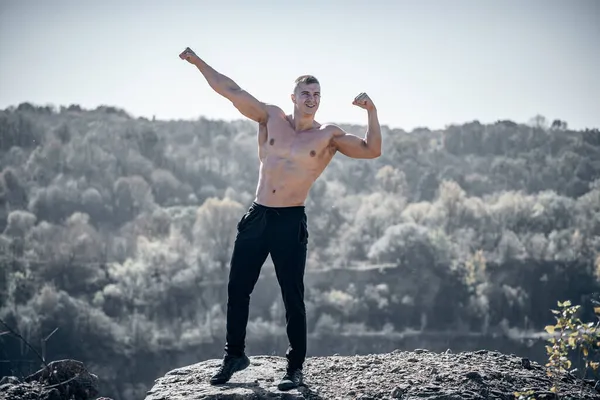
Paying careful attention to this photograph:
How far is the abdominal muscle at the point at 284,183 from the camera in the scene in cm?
740

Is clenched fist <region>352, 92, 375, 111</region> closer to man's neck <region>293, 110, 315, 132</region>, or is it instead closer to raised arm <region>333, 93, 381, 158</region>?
raised arm <region>333, 93, 381, 158</region>

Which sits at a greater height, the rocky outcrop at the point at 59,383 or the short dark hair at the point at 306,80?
the short dark hair at the point at 306,80

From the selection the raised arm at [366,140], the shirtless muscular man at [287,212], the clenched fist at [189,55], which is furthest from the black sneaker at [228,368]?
the clenched fist at [189,55]

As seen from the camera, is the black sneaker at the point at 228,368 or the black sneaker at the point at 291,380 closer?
the black sneaker at the point at 291,380

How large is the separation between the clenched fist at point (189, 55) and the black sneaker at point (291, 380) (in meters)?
2.88

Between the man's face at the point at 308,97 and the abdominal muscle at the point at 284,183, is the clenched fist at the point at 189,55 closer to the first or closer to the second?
the man's face at the point at 308,97

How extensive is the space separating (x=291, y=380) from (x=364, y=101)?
245 centimetres

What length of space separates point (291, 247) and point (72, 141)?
76.5 meters

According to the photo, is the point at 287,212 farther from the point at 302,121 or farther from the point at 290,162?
the point at 302,121

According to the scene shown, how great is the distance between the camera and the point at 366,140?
24.0 feet

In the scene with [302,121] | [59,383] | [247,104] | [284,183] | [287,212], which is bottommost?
[59,383]

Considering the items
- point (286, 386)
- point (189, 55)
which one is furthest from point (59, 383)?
point (189, 55)

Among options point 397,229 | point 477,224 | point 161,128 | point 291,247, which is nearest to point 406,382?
point 291,247

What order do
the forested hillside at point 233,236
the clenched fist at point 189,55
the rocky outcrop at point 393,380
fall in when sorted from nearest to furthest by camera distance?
the rocky outcrop at point 393,380, the clenched fist at point 189,55, the forested hillside at point 233,236
